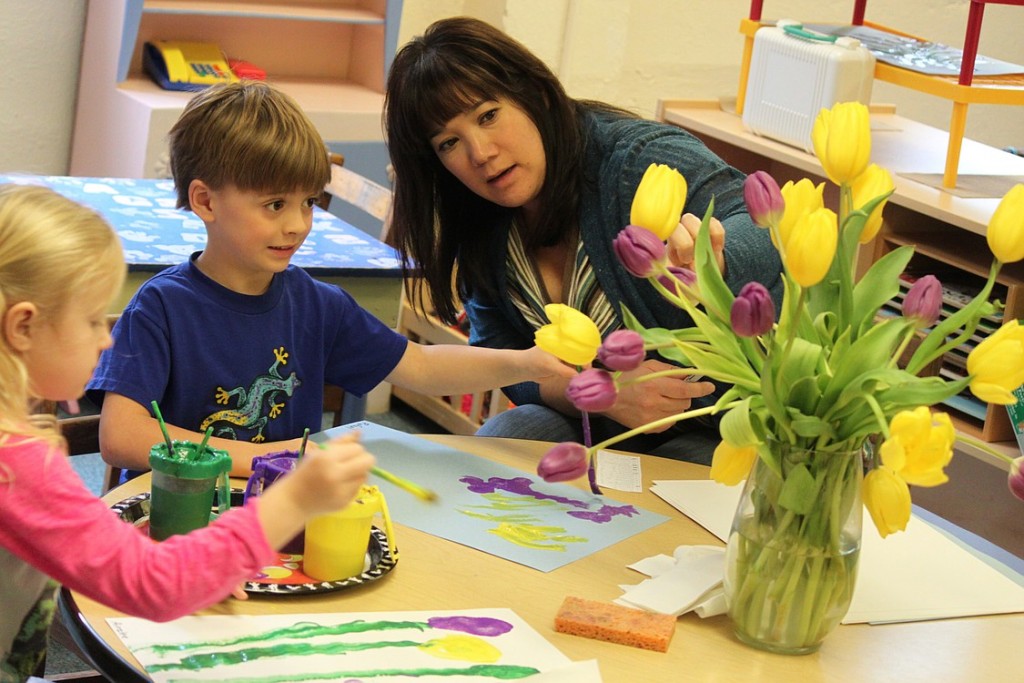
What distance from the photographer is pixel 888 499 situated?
1.06 m

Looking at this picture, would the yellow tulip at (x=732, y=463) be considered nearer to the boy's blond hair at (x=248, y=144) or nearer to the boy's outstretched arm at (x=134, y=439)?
the boy's outstretched arm at (x=134, y=439)

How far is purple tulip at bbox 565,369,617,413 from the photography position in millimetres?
1041

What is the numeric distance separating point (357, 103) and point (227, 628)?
2.76 m

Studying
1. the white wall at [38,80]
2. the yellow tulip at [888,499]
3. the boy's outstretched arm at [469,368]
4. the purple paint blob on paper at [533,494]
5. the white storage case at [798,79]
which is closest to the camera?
the yellow tulip at [888,499]

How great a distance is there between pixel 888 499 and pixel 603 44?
9.40 ft

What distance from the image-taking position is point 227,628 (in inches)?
42.9

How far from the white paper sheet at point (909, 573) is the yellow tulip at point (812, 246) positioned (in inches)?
16.4

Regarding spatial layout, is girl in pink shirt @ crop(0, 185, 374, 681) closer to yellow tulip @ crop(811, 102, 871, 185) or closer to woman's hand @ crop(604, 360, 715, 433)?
yellow tulip @ crop(811, 102, 871, 185)

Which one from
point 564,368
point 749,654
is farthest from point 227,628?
point 564,368

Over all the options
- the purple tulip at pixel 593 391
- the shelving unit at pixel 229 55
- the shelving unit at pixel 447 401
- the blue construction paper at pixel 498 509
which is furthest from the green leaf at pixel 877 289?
the shelving unit at pixel 229 55

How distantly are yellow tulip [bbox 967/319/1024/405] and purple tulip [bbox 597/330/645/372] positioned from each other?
0.27 metres

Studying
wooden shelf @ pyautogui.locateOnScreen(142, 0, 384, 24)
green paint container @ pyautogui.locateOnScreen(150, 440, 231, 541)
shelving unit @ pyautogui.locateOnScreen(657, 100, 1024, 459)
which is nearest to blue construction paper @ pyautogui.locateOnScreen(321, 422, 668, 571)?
green paint container @ pyautogui.locateOnScreen(150, 440, 231, 541)

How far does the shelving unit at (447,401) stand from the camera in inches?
121

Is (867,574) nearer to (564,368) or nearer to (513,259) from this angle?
(564,368)
